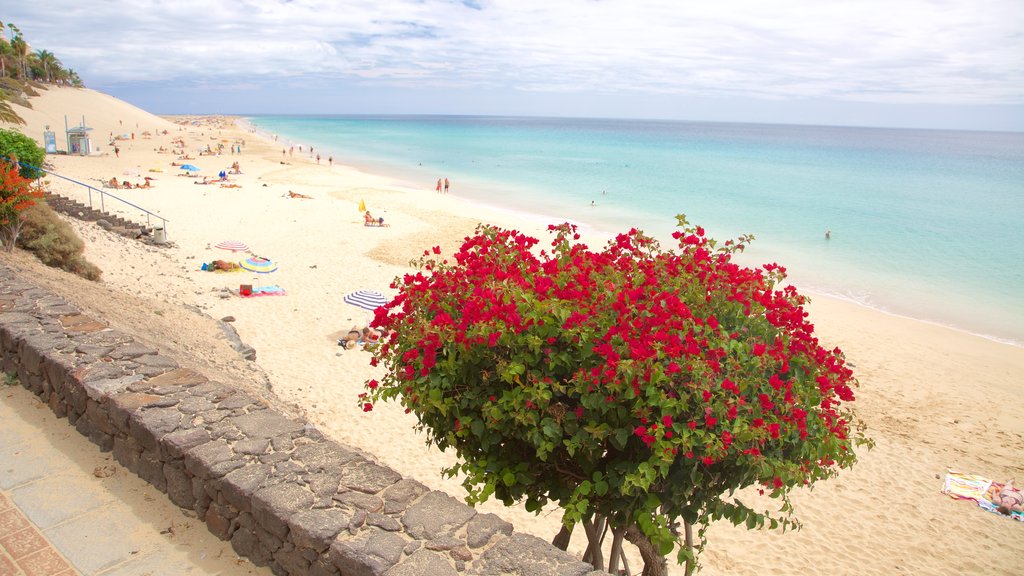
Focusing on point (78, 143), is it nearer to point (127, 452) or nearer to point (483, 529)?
point (127, 452)

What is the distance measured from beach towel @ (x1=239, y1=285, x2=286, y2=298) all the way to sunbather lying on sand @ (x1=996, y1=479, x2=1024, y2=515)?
13938 millimetres

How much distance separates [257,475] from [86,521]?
1.36 metres

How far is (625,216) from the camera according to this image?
113 ft

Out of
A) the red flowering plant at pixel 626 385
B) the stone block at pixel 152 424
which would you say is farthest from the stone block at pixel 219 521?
the red flowering plant at pixel 626 385

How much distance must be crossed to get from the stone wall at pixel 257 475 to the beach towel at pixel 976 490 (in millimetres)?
8511

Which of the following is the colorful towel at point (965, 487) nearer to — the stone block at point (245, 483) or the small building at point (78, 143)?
the stone block at point (245, 483)

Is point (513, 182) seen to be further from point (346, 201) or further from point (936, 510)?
point (936, 510)

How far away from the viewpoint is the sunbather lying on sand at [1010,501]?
29.1ft

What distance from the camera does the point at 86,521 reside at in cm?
428

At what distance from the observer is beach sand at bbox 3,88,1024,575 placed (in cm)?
805

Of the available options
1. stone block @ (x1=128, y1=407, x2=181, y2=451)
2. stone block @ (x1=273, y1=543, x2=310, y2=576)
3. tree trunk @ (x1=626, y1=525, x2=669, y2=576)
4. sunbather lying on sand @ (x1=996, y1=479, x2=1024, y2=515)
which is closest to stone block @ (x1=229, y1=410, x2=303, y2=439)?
stone block @ (x1=128, y1=407, x2=181, y2=451)

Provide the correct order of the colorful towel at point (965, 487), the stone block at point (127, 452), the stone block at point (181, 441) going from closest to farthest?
1. the stone block at point (181, 441)
2. the stone block at point (127, 452)
3. the colorful towel at point (965, 487)

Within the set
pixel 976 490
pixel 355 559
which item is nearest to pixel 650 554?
pixel 355 559

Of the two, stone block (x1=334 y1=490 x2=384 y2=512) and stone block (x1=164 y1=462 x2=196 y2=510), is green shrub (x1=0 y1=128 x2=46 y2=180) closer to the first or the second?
stone block (x1=164 y1=462 x2=196 y2=510)
